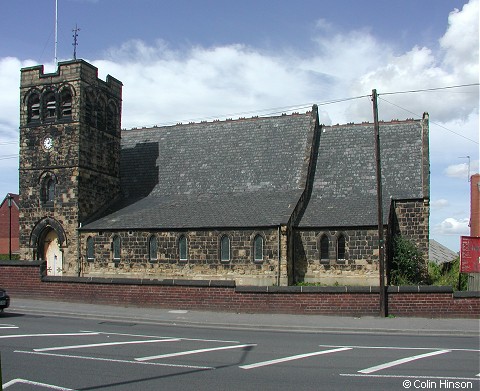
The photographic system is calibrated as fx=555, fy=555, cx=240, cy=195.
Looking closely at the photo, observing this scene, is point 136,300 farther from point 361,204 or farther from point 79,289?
point 361,204

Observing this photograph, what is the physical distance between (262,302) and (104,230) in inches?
486

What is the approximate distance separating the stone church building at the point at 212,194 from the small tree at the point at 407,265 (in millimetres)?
501

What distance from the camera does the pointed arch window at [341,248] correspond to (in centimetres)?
2623

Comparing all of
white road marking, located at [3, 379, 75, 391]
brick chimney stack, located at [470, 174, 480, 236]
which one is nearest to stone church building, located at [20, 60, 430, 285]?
brick chimney stack, located at [470, 174, 480, 236]

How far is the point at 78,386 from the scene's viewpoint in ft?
29.2

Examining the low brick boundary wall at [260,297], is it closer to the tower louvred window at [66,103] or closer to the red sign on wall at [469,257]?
the red sign on wall at [469,257]

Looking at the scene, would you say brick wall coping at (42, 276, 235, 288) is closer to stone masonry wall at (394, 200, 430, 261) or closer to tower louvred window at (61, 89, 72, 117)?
tower louvred window at (61, 89, 72, 117)

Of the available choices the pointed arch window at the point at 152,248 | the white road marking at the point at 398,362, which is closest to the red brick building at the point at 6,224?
the pointed arch window at the point at 152,248

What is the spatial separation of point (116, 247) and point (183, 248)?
3.83 m

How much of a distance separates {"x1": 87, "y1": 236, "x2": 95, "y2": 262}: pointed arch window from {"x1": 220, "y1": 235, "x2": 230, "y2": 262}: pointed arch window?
7143 millimetres

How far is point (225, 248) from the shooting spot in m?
27.1

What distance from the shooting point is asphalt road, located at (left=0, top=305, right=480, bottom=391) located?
30.1ft

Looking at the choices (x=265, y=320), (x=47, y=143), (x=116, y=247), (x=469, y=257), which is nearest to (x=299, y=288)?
(x=265, y=320)

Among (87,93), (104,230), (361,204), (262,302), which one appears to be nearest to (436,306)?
(262,302)
